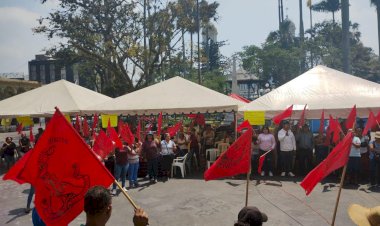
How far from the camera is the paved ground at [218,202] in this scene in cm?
823

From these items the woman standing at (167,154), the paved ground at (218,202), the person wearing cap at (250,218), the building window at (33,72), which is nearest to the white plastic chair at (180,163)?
the woman standing at (167,154)

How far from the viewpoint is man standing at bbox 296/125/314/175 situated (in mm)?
13062

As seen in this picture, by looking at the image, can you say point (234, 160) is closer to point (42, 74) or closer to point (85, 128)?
point (85, 128)

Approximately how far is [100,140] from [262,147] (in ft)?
18.3

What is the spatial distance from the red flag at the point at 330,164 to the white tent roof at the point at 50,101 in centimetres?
1278

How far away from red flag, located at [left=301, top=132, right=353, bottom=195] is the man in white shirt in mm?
7216

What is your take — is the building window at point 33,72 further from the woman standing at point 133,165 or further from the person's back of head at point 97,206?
the person's back of head at point 97,206

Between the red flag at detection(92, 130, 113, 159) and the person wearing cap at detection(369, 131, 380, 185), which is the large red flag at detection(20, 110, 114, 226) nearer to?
the red flag at detection(92, 130, 113, 159)

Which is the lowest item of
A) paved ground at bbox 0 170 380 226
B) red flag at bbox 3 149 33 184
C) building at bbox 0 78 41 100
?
paved ground at bbox 0 170 380 226

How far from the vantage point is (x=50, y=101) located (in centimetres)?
1780

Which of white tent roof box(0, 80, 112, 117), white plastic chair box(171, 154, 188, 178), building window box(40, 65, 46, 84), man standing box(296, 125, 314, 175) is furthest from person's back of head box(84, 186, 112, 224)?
building window box(40, 65, 46, 84)

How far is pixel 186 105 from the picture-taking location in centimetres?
1439

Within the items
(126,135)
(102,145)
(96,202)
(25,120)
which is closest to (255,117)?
(126,135)

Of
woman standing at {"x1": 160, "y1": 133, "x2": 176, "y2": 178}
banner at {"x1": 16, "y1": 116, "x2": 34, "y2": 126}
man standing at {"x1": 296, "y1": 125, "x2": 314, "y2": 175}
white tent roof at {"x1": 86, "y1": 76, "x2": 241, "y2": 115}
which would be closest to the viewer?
man standing at {"x1": 296, "y1": 125, "x2": 314, "y2": 175}
